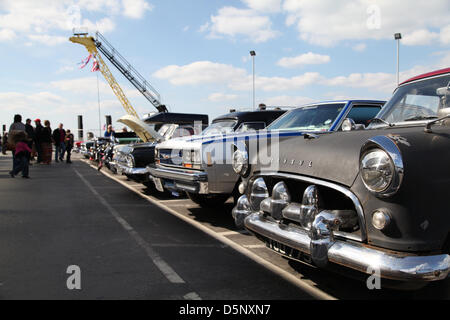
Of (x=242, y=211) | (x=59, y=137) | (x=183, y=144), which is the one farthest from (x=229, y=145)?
(x=59, y=137)

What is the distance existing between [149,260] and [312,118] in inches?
109

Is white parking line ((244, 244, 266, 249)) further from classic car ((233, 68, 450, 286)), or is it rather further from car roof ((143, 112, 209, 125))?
car roof ((143, 112, 209, 125))

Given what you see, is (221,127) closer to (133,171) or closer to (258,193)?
(133,171)

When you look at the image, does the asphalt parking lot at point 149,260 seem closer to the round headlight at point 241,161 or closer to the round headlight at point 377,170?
the round headlight at point 377,170

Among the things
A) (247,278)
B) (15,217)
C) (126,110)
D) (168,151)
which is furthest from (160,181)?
(126,110)

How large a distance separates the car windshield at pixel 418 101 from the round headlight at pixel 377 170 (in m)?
1.24

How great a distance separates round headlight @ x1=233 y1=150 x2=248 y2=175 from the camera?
11.1ft

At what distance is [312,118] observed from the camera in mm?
4949

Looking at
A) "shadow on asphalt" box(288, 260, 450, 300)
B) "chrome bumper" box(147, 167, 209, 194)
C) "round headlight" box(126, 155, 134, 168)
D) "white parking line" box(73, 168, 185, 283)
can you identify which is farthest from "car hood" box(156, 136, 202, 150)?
"shadow on asphalt" box(288, 260, 450, 300)

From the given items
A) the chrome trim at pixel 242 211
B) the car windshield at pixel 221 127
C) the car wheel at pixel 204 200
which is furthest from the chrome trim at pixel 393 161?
the car windshield at pixel 221 127

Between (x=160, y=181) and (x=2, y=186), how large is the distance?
507 cm

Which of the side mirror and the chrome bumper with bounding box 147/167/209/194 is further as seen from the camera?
the chrome bumper with bounding box 147/167/209/194

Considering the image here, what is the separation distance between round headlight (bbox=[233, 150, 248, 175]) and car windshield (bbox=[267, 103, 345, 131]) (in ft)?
5.29
